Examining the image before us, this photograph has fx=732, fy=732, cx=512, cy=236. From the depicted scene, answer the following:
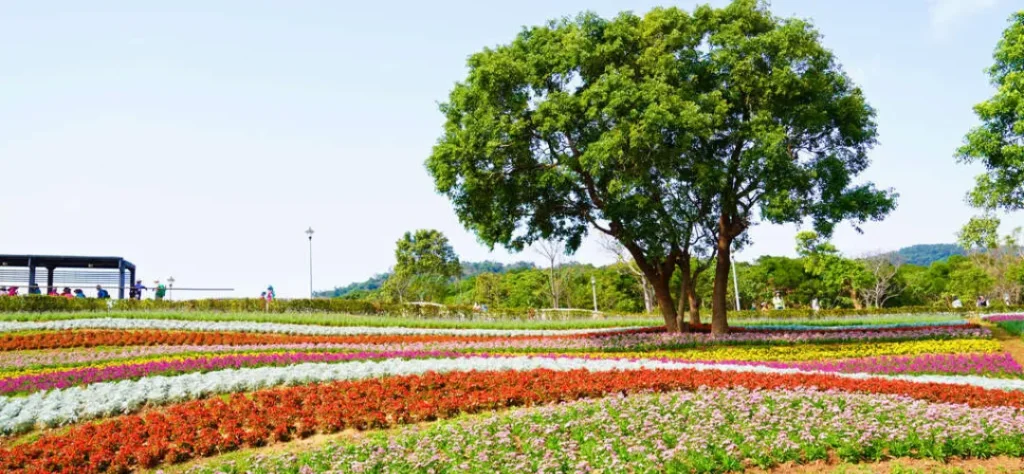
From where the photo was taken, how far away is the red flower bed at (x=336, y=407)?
7617 millimetres

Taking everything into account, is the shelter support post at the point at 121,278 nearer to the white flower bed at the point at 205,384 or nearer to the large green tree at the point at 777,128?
the white flower bed at the point at 205,384

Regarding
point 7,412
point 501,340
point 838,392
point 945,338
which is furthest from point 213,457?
point 945,338

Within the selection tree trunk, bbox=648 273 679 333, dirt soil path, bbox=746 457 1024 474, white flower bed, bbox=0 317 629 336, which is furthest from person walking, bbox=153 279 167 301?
dirt soil path, bbox=746 457 1024 474

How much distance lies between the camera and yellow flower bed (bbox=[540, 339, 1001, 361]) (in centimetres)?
1808

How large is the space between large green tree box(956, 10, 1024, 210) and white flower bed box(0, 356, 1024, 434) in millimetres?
12595

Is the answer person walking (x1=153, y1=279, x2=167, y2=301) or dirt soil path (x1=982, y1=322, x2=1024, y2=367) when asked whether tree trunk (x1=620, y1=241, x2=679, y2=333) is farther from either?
person walking (x1=153, y1=279, x2=167, y2=301)

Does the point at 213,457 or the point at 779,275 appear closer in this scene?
the point at 213,457

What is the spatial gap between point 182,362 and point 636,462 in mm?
10460

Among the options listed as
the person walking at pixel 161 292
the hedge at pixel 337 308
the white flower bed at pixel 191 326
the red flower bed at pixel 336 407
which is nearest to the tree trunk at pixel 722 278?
the white flower bed at pixel 191 326

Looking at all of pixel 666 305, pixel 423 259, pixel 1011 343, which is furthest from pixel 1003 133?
pixel 423 259

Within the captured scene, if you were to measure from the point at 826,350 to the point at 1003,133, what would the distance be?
995cm

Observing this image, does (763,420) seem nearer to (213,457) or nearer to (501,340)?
(213,457)

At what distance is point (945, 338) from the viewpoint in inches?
819

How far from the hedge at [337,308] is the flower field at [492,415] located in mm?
9807
